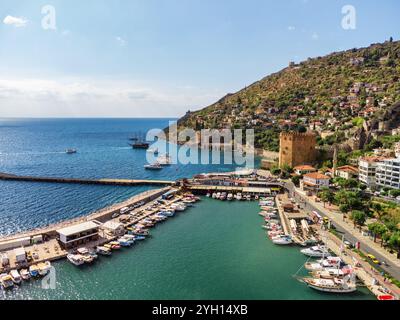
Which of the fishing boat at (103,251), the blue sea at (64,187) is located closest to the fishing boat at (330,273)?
the fishing boat at (103,251)

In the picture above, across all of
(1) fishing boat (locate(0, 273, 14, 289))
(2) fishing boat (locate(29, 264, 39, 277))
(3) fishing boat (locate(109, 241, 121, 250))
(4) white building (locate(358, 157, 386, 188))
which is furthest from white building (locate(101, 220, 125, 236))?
(4) white building (locate(358, 157, 386, 188))

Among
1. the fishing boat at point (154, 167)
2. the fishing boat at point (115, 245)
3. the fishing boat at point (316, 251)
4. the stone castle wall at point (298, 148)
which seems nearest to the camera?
the fishing boat at point (316, 251)

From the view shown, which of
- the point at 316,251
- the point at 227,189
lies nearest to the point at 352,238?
the point at 316,251

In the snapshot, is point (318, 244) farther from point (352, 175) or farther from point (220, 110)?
point (220, 110)

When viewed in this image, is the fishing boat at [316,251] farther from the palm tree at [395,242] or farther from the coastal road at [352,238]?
the palm tree at [395,242]

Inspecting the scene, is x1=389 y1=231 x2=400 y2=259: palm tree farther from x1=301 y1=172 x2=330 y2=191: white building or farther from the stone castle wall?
the stone castle wall
